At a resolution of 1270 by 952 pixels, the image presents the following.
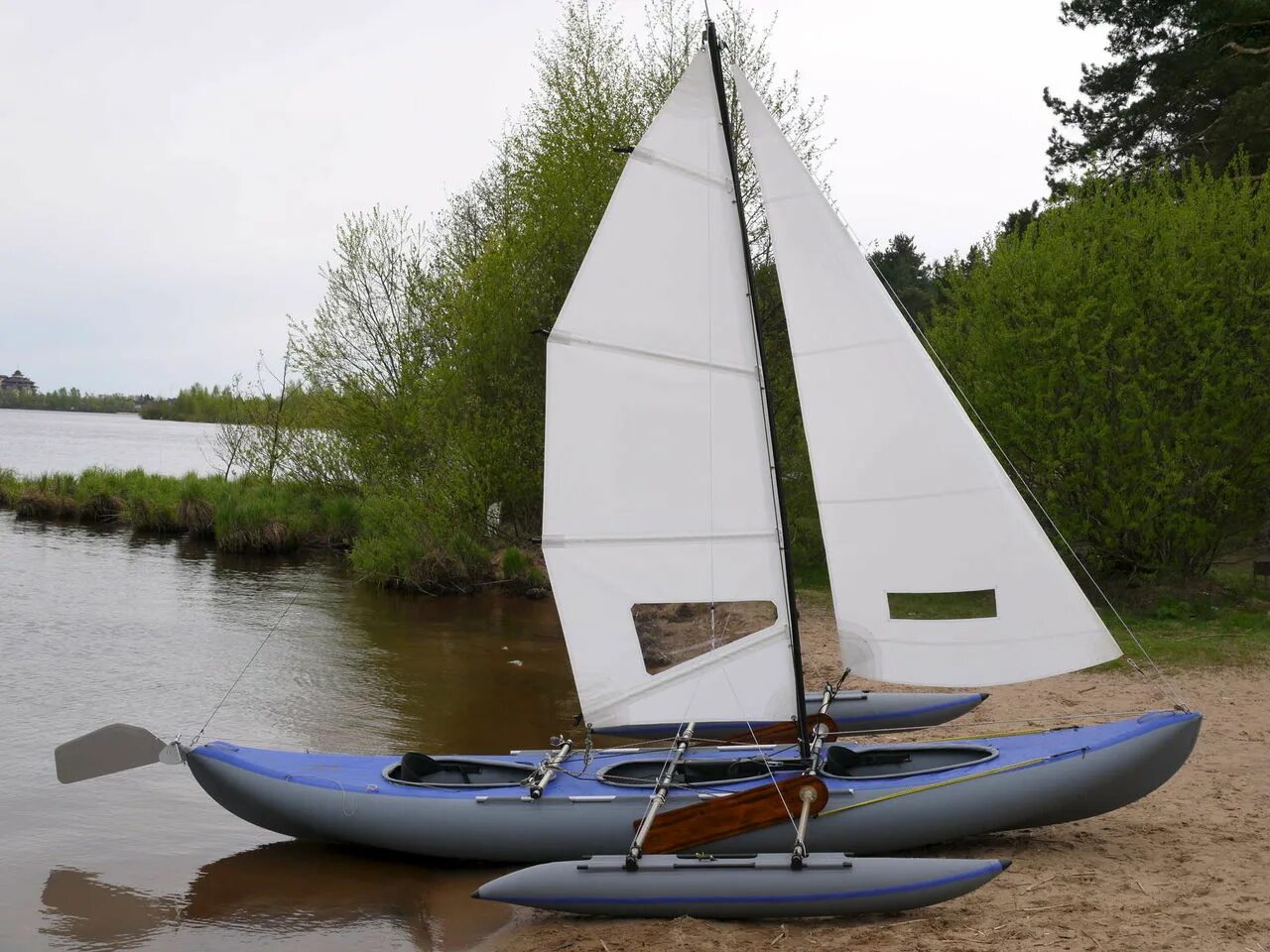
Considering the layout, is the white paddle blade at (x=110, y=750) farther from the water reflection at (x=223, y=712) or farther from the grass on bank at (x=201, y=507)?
the grass on bank at (x=201, y=507)

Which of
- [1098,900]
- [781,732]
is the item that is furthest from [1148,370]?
[1098,900]

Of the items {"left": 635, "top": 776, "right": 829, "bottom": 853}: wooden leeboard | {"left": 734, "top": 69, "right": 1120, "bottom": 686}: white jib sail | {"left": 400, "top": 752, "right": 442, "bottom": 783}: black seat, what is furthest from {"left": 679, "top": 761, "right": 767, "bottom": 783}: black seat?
{"left": 400, "top": 752, "right": 442, "bottom": 783}: black seat

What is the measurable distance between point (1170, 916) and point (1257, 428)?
43.6 ft

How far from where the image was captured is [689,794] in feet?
27.6

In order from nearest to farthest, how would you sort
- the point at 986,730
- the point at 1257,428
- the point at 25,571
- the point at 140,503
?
the point at 986,730 → the point at 1257,428 → the point at 25,571 → the point at 140,503

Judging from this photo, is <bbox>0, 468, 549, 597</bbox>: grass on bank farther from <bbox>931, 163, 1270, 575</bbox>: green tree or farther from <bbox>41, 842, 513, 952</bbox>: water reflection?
<bbox>41, 842, 513, 952</bbox>: water reflection

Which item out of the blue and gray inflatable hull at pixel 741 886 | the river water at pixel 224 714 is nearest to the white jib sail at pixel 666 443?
the blue and gray inflatable hull at pixel 741 886

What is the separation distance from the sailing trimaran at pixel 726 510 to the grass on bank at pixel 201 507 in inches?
910

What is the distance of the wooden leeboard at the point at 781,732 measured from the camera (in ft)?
33.1

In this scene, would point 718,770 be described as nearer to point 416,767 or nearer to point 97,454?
point 416,767

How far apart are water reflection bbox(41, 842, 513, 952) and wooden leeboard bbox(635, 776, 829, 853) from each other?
145 centimetres

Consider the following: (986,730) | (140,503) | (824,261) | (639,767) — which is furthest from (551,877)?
(140,503)

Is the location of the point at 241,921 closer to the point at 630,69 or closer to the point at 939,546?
the point at 939,546

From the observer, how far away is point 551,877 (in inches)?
293
